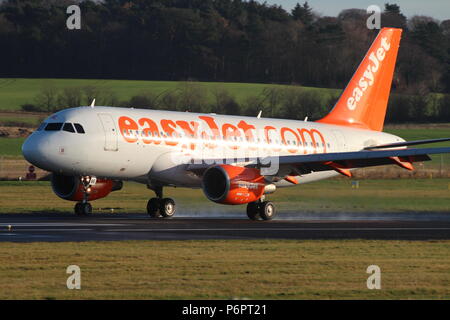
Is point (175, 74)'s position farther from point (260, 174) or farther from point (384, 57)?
point (260, 174)

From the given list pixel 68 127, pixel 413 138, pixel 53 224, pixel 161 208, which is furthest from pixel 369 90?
pixel 413 138

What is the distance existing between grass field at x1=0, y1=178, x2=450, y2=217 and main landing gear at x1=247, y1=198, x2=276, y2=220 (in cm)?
329

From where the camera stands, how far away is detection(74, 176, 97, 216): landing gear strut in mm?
39438

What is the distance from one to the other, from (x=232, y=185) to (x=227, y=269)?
615 inches

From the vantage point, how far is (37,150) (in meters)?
37.1

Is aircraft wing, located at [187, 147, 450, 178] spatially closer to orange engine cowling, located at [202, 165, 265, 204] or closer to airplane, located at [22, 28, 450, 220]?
airplane, located at [22, 28, 450, 220]

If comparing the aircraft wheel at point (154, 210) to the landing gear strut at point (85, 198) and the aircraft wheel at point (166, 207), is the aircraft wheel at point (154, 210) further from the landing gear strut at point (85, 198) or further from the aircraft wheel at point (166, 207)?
the landing gear strut at point (85, 198)

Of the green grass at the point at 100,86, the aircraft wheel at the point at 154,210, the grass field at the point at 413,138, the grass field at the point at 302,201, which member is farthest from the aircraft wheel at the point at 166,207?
the green grass at the point at 100,86

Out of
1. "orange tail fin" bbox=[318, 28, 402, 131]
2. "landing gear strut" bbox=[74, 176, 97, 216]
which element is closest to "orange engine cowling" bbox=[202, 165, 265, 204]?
"landing gear strut" bbox=[74, 176, 97, 216]

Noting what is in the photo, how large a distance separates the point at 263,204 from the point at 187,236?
33.8 ft

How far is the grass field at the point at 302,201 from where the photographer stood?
4459 cm

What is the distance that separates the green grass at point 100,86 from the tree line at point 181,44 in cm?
491

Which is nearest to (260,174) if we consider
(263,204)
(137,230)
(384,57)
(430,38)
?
(263,204)

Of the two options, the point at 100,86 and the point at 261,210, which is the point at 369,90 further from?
the point at 100,86
